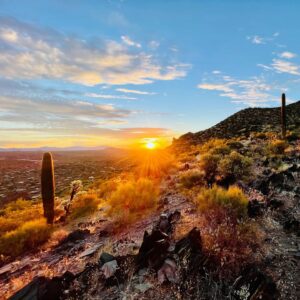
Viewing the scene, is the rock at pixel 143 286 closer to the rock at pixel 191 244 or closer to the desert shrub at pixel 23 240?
the rock at pixel 191 244

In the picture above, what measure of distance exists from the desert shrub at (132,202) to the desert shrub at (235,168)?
11.3ft

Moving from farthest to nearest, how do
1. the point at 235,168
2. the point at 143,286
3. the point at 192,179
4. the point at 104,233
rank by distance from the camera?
the point at 192,179, the point at 235,168, the point at 104,233, the point at 143,286

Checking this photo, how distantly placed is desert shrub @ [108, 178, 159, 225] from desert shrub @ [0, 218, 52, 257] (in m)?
2.98

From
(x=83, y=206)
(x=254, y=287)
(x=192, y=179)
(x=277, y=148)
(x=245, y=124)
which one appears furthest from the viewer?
(x=245, y=124)

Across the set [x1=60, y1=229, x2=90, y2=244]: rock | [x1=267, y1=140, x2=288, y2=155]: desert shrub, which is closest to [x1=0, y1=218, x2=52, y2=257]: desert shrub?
[x1=60, y1=229, x2=90, y2=244]: rock

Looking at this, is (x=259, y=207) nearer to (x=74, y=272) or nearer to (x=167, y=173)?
(x=74, y=272)

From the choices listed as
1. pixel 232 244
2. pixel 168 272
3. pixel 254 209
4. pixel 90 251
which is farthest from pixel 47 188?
pixel 232 244

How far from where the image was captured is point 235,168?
591 inches

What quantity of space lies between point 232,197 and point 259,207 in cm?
87

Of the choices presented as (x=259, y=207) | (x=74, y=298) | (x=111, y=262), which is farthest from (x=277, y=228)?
(x=74, y=298)

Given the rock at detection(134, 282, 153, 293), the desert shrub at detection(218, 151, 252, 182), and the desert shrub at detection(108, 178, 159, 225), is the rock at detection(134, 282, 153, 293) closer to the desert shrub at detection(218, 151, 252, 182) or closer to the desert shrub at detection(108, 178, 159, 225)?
the desert shrub at detection(108, 178, 159, 225)

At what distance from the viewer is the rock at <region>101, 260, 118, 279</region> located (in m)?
7.08

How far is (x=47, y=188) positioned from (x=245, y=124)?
3290 cm

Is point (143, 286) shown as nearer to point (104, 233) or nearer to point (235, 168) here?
point (104, 233)
